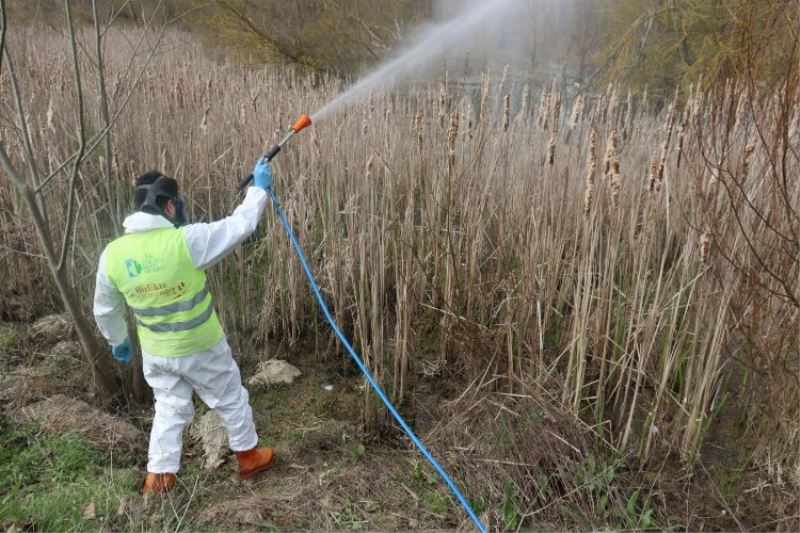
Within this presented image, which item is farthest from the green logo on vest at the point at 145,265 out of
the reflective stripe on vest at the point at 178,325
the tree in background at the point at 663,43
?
the tree in background at the point at 663,43

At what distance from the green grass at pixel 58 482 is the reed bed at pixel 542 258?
0.97 metres

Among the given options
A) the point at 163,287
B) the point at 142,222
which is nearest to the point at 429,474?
the point at 163,287

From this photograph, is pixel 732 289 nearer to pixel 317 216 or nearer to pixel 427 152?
pixel 427 152

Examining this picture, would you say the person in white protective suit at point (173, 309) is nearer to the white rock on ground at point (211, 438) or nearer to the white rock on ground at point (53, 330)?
the white rock on ground at point (211, 438)

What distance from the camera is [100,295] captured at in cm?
230

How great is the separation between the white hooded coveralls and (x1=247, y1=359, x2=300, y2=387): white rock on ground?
0.49 m

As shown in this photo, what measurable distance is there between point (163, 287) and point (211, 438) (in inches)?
33.2

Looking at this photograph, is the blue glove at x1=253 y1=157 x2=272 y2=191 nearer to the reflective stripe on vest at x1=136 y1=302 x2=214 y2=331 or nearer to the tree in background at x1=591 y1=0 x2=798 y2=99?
the reflective stripe on vest at x1=136 y1=302 x2=214 y2=331

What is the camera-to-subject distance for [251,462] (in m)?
2.44

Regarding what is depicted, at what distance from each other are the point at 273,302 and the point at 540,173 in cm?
167

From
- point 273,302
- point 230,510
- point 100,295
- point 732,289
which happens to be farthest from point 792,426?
point 100,295

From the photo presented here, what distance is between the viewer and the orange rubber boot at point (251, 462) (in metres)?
2.43

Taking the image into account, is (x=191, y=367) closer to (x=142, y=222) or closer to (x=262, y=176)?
(x=142, y=222)

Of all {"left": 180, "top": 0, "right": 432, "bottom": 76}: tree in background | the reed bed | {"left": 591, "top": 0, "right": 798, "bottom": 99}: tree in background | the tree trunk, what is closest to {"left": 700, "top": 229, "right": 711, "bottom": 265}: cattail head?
the reed bed
